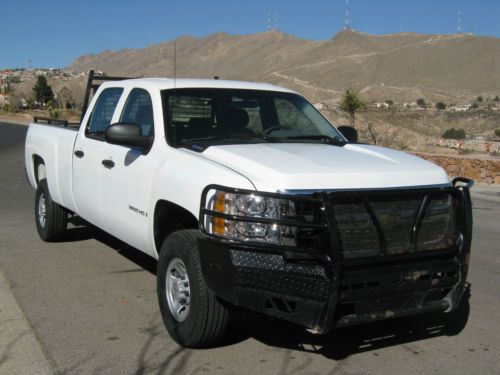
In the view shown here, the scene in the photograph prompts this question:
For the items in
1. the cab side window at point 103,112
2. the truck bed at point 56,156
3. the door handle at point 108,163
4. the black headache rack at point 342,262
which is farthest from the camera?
the truck bed at point 56,156

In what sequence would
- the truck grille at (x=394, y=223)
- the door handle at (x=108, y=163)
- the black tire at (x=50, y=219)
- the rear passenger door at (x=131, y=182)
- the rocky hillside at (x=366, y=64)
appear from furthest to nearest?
the rocky hillside at (x=366, y=64) < the black tire at (x=50, y=219) < the door handle at (x=108, y=163) < the rear passenger door at (x=131, y=182) < the truck grille at (x=394, y=223)

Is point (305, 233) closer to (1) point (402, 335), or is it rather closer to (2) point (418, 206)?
(2) point (418, 206)

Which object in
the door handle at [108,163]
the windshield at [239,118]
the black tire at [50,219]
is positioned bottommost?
the black tire at [50,219]

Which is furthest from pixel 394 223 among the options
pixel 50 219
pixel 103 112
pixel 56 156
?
pixel 50 219

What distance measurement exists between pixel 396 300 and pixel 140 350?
5.77ft

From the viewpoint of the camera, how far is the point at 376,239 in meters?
4.25

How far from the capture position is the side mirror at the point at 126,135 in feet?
17.6

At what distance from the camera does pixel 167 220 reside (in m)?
5.20

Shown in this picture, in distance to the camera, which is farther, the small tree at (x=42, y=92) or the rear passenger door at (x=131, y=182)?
the small tree at (x=42, y=92)

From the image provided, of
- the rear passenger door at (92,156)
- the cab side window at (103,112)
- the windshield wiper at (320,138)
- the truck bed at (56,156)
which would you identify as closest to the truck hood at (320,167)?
the windshield wiper at (320,138)

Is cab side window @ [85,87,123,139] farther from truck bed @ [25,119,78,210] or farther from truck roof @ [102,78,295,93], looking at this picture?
truck bed @ [25,119,78,210]

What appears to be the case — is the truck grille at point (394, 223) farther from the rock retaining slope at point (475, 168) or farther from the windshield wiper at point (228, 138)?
the rock retaining slope at point (475, 168)

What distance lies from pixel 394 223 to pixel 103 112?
3.50m

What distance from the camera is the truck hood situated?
14.0 feet
